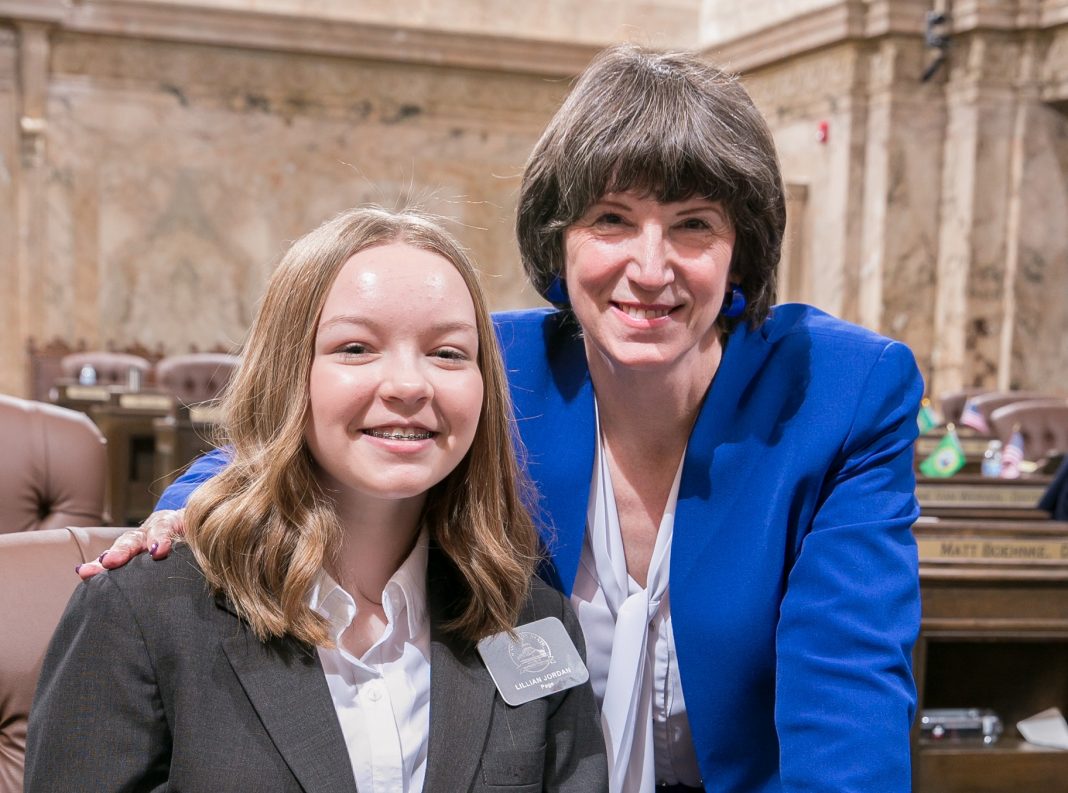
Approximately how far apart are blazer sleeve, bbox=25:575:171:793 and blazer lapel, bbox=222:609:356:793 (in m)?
0.11

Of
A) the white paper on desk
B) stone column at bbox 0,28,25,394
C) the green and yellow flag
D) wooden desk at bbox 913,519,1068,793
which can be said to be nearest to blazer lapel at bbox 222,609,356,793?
wooden desk at bbox 913,519,1068,793

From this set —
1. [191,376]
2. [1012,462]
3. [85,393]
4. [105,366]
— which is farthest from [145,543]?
[105,366]

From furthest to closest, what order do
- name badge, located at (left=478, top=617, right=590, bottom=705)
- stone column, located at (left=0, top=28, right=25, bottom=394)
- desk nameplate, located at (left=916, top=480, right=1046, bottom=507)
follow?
stone column, located at (left=0, top=28, right=25, bottom=394)
desk nameplate, located at (left=916, top=480, right=1046, bottom=507)
name badge, located at (left=478, top=617, right=590, bottom=705)

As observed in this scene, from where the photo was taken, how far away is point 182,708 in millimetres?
1411

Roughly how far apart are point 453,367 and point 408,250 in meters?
0.17

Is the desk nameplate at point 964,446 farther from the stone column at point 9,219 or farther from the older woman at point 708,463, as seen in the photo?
the stone column at point 9,219

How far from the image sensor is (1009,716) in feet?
10.6

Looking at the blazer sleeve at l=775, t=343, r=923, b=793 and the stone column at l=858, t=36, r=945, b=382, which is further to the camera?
the stone column at l=858, t=36, r=945, b=382

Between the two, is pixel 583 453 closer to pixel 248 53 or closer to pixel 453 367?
pixel 453 367

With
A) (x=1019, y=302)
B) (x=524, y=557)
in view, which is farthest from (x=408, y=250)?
(x=1019, y=302)

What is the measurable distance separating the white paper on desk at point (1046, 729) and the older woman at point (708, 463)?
1.58 meters

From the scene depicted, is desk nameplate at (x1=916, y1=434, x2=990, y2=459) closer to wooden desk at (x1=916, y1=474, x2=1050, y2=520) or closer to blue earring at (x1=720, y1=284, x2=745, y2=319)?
wooden desk at (x1=916, y1=474, x2=1050, y2=520)

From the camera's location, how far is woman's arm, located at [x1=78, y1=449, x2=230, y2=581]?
1464 mm

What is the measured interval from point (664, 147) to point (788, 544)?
66 centimetres
